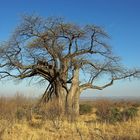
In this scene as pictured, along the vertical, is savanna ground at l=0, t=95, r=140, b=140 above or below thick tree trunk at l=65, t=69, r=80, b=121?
below

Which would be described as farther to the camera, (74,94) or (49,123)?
(74,94)

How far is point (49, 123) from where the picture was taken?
1608 cm

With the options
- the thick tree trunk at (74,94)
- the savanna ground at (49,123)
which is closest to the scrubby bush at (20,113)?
the savanna ground at (49,123)

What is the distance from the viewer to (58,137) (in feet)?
39.0

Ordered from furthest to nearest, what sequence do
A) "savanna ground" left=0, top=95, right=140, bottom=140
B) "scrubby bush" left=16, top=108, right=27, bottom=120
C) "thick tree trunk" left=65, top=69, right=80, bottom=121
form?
"thick tree trunk" left=65, top=69, right=80, bottom=121 < "scrubby bush" left=16, top=108, right=27, bottom=120 < "savanna ground" left=0, top=95, right=140, bottom=140

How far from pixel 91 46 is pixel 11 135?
16897 mm

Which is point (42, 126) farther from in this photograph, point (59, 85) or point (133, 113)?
point (59, 85)

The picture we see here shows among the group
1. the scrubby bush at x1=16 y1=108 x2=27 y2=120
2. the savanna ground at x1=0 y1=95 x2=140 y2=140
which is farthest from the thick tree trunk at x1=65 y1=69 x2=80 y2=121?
the scrubby bush at x1=16 y1=108 x2=27 y2=120

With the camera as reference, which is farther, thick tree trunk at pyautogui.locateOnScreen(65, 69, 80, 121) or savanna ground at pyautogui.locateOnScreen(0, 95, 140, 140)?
thick tree trunk at pyautogui.locateOnScreen(65, 69, 80, 121)

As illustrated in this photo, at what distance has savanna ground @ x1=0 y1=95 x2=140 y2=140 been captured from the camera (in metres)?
12.2

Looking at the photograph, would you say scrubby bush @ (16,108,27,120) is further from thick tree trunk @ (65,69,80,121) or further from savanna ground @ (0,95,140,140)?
thick tree trunk @ (65,69,80,121)

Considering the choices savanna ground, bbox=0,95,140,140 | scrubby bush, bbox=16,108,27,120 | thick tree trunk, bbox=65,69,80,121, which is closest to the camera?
savanna ground, bbox=0,95,140,140

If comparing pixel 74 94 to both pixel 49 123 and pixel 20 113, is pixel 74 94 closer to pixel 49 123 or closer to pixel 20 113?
pixel 20 113

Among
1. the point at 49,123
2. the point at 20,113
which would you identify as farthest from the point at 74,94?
the point at 49,123
